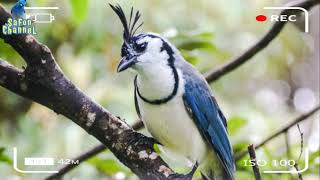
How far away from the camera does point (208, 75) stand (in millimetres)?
1186

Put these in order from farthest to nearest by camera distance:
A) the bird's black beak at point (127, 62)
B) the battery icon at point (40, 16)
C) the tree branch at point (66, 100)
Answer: the battery icon at point (40, 16) → the bird's black beak at point (127, 62) → the tree branch at point (66, 100)

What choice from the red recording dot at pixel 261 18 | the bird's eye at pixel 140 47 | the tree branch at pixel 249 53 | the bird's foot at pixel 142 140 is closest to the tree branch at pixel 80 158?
the tree branch at pixel 249 53

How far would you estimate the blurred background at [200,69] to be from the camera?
1.20 meters

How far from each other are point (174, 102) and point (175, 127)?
1.9 inches

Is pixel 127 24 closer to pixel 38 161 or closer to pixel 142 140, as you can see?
pixel 142 140

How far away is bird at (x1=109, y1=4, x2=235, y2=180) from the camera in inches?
42.1

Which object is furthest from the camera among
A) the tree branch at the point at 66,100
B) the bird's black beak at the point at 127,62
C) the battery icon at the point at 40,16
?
the battery icon at the point at 40,16

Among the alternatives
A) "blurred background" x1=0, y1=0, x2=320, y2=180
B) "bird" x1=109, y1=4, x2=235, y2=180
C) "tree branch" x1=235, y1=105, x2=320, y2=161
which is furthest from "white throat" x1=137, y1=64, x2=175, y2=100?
"tree branch" x1=235, y1=105, x2=320, y2=161

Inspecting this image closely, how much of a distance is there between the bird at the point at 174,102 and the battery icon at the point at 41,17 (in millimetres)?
145

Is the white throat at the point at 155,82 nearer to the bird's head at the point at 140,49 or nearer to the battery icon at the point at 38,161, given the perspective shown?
the bird's head at the point at 140,49

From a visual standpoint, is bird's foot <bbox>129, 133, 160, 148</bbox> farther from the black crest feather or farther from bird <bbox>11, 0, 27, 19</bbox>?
bird <bbox>11, 0, 27, 19</bbox>

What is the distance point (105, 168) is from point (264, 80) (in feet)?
1.32

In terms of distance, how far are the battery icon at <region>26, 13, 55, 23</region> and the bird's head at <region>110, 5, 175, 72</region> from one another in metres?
0.15

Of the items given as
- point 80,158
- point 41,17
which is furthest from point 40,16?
point 80,158
